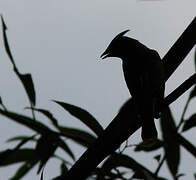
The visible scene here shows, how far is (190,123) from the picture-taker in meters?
1.86

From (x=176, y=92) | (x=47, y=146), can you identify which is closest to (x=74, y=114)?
(x=47, y=146)

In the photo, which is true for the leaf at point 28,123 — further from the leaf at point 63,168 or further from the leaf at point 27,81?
the leaf at point 63,168

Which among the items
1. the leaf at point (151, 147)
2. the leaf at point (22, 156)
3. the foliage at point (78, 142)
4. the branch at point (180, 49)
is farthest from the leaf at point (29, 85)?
the branch at point (180, 49)

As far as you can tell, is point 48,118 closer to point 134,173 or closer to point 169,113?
point 134,173

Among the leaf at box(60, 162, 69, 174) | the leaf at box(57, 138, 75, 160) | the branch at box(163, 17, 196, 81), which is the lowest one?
the leaf at box(60, 162, 69, 174)

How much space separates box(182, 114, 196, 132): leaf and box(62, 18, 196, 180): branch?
62cm

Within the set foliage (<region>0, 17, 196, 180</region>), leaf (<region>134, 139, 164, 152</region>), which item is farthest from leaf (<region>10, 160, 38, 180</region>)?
leaf (<region>134, 139, 164, 152</region>)

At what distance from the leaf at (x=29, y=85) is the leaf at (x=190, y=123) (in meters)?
0.65

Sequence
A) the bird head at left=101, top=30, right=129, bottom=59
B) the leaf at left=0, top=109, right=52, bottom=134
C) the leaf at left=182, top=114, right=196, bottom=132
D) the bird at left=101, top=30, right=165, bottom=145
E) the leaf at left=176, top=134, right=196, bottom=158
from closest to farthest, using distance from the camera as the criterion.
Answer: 1. the leaf at left=0, top=109, right=52, bottom=134
2. the leaf at left=176, top=134, right=196, bottom=158
3. the leaf at left=182, top=114, right=196, bottom=132
4. the bird at left=101, top=30, right=165, bottom=145
5. the bird head at left=101, top=30, right=129, bottom=59

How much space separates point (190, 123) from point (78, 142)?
0.55 meters

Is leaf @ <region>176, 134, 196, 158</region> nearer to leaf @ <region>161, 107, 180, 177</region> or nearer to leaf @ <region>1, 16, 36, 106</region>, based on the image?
leaf @ <region>161, 107, 180, 177</region>

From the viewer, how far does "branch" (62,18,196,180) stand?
108 centimetres

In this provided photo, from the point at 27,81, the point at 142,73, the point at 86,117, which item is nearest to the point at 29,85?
Answer: the point at 27,81

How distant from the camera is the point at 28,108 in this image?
162cm
